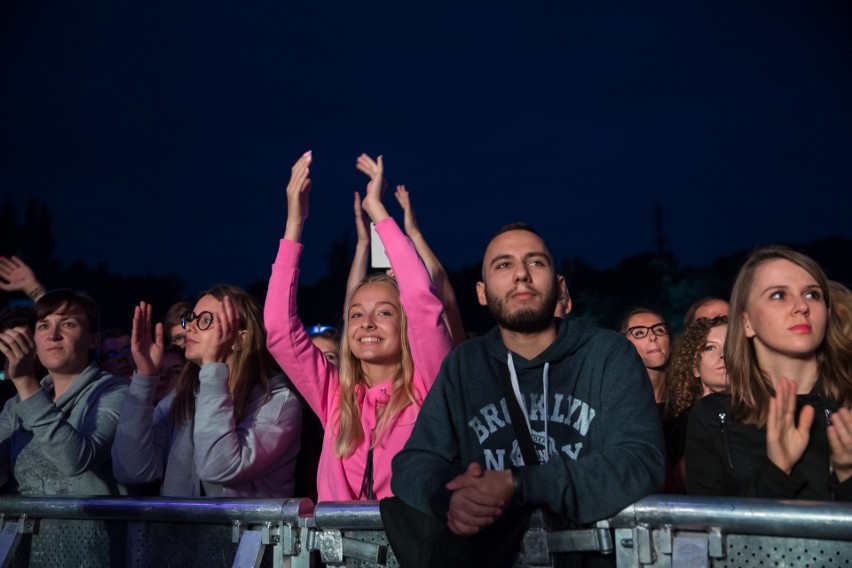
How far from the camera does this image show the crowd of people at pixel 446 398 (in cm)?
264

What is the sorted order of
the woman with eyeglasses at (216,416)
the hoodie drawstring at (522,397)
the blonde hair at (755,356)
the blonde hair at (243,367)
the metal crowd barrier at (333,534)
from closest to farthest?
the metal crowd barrier at (333,534) → the hoodie drawstring at (522,397) → the blonde hair at (755,356) → the woman with eyeglasses at (216,416) → the blonde hair at (243,367)

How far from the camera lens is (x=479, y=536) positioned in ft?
8.23

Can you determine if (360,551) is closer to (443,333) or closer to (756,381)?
(443,333)

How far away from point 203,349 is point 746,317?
7.82 feet

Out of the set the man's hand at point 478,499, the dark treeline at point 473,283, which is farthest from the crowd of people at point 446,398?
the dark treeline at point 473,283

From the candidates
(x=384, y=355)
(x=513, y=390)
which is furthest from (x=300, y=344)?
(x=513, y=390)

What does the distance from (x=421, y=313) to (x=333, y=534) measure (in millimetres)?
1117

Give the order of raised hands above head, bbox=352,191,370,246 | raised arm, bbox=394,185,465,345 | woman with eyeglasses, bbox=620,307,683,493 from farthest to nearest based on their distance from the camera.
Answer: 1. raised hands above head, bbox=352,191,370,246
2. woman with eyeglasses, bbox=620,307,683,493
3. raised arm, bbox=394,185,465,345

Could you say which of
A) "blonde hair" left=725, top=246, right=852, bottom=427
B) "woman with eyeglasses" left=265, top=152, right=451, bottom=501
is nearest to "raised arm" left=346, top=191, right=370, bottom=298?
"woman with eyeglasses" left=265, top=152, right=451, bottom=501

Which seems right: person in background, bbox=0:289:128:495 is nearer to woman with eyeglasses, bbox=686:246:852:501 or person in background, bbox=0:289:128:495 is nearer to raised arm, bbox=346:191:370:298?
raised arm, bbox=346:191:370:298

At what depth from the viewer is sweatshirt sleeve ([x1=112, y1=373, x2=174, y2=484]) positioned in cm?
410

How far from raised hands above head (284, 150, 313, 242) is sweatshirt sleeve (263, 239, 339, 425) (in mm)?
161

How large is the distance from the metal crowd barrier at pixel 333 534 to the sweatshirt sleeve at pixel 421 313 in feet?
3.29

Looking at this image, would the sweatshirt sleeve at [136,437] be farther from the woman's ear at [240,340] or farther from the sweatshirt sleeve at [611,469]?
the sweatshirt sleeve at [611,469]
